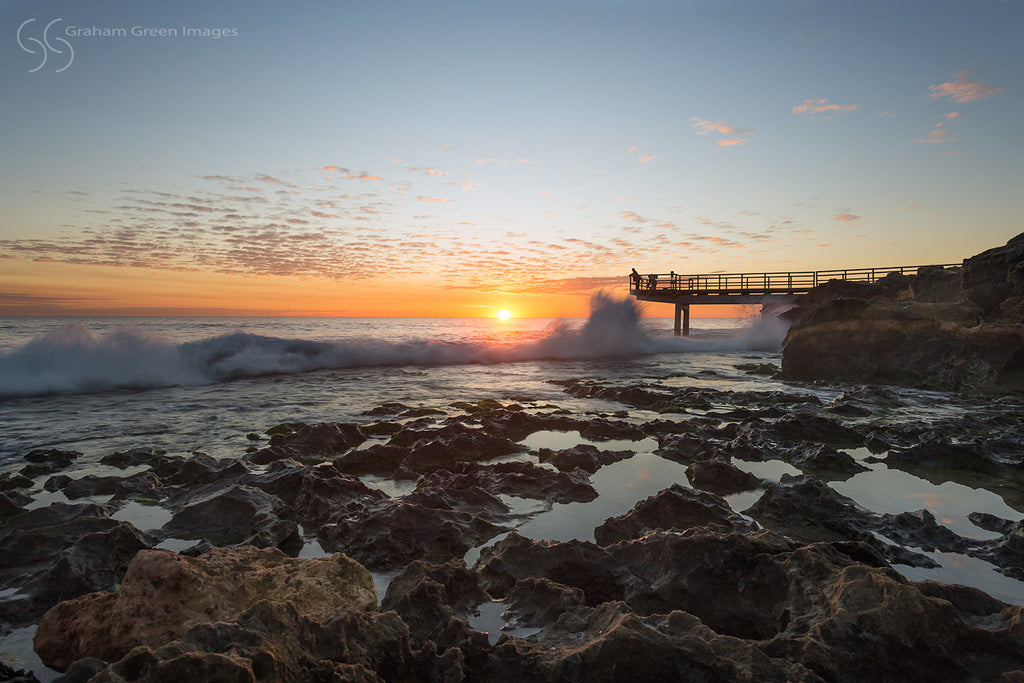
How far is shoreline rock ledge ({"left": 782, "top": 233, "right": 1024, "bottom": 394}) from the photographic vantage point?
45.6 ft

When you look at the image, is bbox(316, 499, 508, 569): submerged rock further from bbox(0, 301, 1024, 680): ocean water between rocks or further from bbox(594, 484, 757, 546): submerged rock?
bbox(594, 484, 757, 546): submerged rock

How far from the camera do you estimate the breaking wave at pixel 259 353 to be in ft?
55.4

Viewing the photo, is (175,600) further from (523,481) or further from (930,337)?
(930,337)

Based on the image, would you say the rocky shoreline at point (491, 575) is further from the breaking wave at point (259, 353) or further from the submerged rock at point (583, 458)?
the breaking wave at point (259, 353)

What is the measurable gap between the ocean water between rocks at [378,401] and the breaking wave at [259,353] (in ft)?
0.24

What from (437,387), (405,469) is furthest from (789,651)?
(437,387)

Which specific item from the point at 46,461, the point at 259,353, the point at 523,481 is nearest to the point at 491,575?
the point at 523,481

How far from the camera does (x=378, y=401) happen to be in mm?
14523

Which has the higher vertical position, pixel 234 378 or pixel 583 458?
pixel 583 458

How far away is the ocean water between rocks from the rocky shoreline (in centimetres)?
24

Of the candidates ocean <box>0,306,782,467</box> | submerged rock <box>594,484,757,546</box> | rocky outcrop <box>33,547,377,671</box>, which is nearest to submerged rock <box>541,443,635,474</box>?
submerged rock <box>594,484,757,546</box>

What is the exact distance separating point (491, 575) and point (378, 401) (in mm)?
11115

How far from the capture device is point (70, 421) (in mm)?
11367

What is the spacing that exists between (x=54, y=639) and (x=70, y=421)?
36.0 ft
